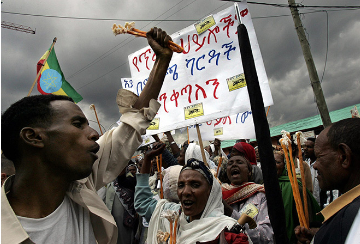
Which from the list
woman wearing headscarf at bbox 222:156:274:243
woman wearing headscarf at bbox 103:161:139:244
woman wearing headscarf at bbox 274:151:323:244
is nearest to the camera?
woman wearing headscarf at bbox 222:156:274:243

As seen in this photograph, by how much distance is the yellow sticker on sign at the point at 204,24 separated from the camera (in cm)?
371

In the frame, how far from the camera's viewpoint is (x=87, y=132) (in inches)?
49.3

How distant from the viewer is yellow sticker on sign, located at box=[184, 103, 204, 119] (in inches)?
138

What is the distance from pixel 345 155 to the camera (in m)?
1.48

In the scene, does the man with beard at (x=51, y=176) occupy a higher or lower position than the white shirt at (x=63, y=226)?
higher

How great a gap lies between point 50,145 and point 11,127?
19 centimetres

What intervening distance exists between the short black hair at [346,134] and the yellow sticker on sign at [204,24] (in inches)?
102

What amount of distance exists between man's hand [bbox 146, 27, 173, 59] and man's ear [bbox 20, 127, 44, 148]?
0.89m

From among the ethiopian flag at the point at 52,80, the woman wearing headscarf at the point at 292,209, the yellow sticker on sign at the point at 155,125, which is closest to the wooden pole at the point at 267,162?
the woman wearing headscarf at the point at 292,209

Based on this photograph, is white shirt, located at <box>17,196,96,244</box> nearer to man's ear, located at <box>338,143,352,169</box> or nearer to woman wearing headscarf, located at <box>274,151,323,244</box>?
man's ear, located at <box>338,143,352,169</box>

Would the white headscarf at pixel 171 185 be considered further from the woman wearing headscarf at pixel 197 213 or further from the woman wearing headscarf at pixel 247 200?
the woman wearing headscarf at pixel 247 200

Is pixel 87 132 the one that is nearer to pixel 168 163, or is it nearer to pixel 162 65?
pixel 162 65

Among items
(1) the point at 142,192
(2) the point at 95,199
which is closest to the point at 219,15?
(1) the point at 142,192

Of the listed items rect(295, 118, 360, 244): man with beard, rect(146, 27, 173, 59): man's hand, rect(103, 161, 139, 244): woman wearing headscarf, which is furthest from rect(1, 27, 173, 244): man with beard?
rect(103, 161, 139, 244): woman wearing headscarf
